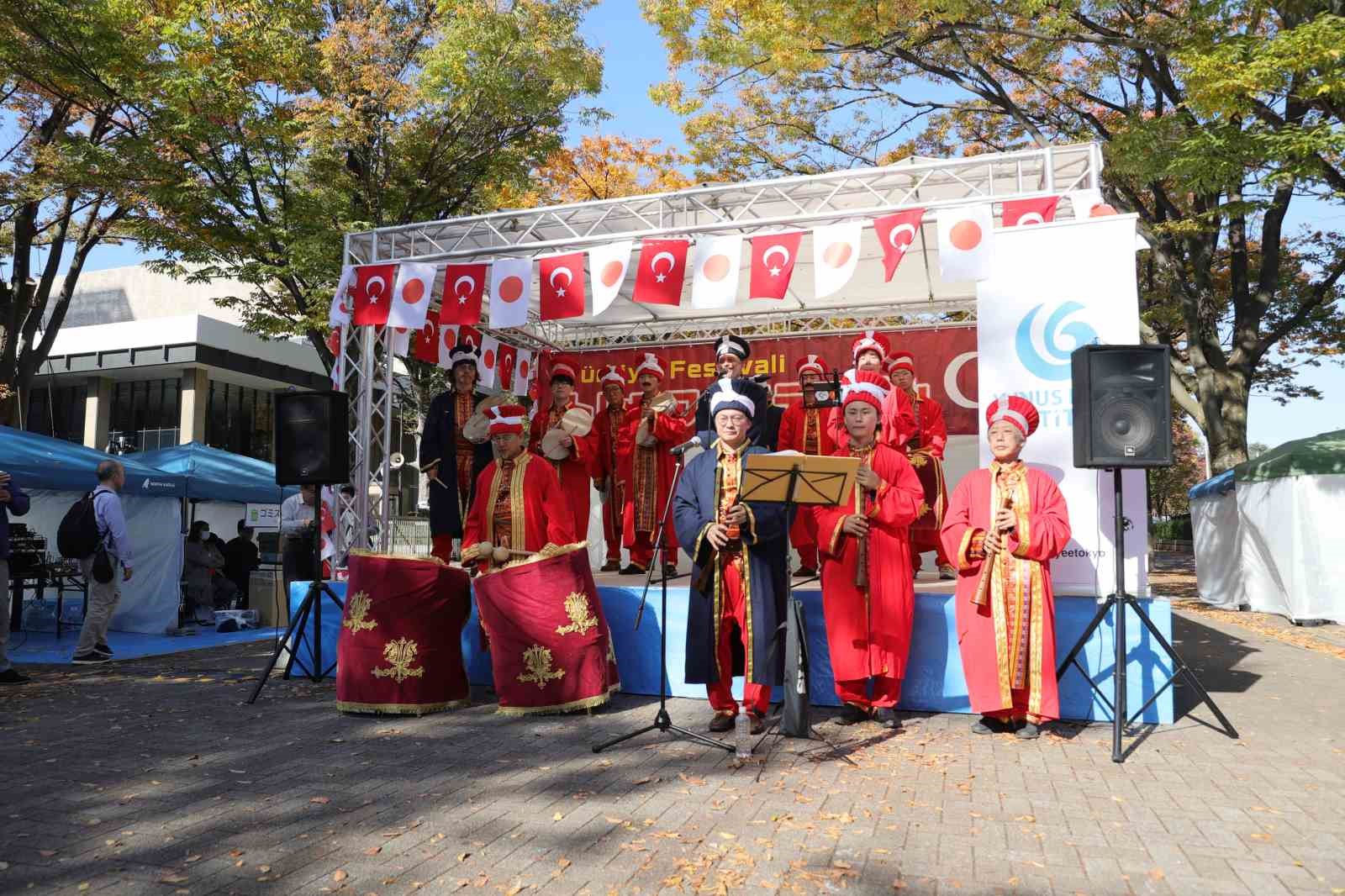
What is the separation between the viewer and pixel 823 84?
13.9 meters

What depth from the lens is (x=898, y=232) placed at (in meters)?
6.60

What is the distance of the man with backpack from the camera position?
748 cm

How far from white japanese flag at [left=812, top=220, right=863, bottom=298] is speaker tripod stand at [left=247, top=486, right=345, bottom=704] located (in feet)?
A: 13.0

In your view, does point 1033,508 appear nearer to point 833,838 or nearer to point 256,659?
point 833,838

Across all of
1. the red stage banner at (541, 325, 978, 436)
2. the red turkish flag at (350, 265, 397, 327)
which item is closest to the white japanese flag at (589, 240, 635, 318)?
the red turkish flag at (350, 265, 397, 327)

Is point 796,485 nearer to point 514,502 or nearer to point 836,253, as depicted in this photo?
point 514,502

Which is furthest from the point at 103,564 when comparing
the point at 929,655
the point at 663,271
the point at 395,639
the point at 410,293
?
the point at 929,655

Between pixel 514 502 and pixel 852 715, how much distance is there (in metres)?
2.40

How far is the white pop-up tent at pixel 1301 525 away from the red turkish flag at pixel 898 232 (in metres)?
6.93

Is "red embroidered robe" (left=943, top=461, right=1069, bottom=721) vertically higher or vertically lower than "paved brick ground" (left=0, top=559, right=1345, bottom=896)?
higher

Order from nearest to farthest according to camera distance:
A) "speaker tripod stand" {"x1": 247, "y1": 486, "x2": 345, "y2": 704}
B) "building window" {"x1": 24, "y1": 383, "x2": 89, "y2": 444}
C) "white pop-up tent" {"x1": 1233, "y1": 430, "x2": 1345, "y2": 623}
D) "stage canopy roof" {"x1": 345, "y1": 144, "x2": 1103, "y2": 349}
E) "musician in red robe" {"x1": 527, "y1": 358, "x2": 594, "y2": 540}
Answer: "speaker tripod stand" {"x1": 247, "y1": 486, "x2": 345, "y2": 704}
"stage canopy roof" {"x1": 345, "y1": 144, "x2": 1103, "y2": 349}
"musician in red robe" {"x1": 527, "y1": 358, "x2": 594, "y2": 540}
"white pop-up tent" {"x1": 1233, "y1": 430, "x2": 1345, "y2": 623}
"building window" {"x1": 24, "y1": 383, "x2": 89, "y2": 444}

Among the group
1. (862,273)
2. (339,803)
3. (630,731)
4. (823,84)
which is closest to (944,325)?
(862,273)

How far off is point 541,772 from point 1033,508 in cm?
289

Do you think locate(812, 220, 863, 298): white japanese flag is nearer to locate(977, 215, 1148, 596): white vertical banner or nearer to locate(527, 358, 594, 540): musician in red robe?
locate(977, 215, 1148, 596): white vertical banner
